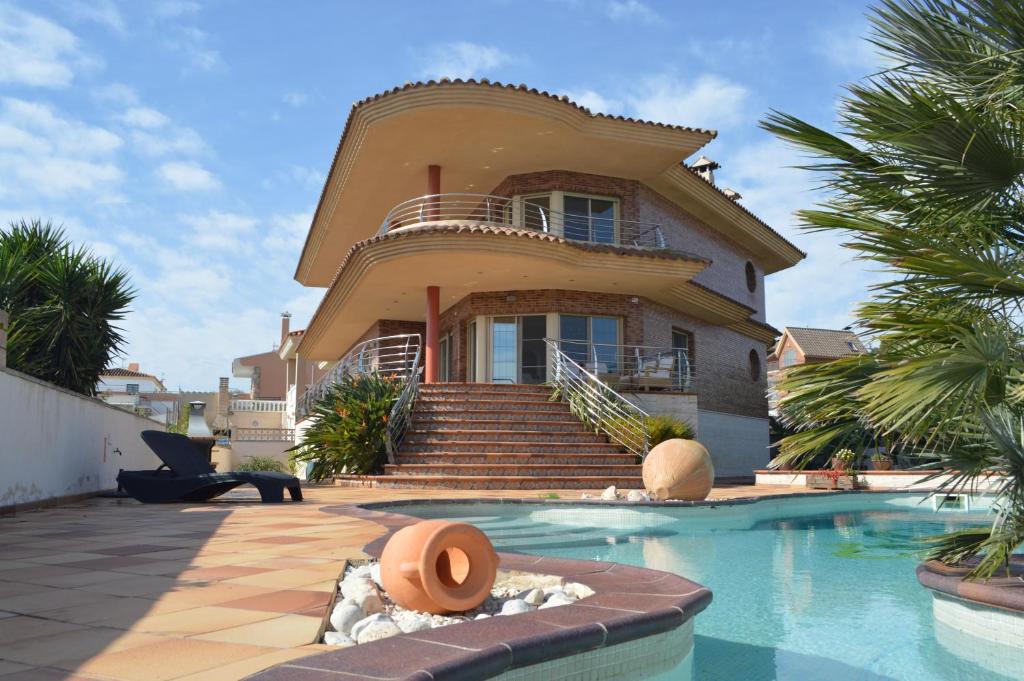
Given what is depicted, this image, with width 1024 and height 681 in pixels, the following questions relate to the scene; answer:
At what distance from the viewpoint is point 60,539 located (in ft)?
22.8

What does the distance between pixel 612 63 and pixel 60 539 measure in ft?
27.1

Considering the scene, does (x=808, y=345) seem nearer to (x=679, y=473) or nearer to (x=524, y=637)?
(x=679, y=473)

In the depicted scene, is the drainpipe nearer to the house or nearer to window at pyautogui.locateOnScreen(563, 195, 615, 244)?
the house

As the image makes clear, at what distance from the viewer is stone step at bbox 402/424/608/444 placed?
17142 mm

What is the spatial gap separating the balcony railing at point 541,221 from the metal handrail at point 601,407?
340cm

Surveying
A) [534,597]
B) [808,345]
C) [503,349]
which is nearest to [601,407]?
[503,349]

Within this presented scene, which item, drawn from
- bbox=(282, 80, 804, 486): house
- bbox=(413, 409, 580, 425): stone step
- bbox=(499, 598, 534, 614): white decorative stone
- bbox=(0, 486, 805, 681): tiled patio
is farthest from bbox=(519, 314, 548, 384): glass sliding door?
bbox=(499, 598, 534, 614): white decorative stone

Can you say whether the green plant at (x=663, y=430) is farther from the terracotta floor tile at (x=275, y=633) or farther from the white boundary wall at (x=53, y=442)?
the terracotta floor tile at (x=275, y=633)

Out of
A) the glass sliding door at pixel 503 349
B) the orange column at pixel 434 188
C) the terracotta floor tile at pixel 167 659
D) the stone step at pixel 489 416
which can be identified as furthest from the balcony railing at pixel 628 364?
the terracotta floor tile at pixel 167 659

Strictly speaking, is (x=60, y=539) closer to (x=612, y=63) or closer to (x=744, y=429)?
(x=612, y=63)

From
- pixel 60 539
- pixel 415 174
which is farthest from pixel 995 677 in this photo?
pixel 415 174

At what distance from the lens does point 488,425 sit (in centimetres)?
1766

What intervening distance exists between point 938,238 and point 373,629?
12.4 feet

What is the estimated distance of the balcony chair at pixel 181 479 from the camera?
11461 mm
